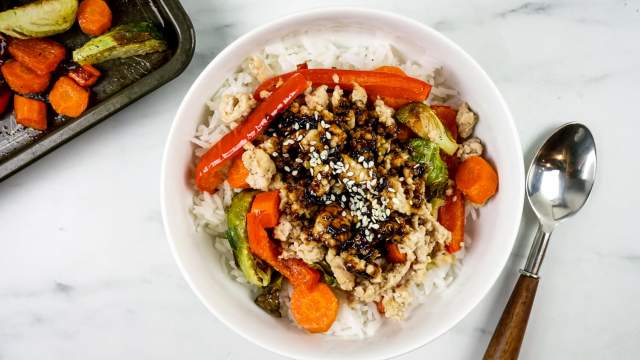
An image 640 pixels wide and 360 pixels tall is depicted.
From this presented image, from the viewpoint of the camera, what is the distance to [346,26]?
2443 millimetres

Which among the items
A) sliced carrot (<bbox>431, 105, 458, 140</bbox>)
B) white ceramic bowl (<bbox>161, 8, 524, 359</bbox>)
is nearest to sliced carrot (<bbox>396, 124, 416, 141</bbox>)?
sliced carrot (<bbox>431, 105, 458, 140</bbox>)

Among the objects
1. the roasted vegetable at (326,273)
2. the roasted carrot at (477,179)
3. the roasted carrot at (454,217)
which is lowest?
the roasted vegetable at (326,273)

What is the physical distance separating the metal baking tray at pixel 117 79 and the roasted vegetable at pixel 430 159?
104 cm

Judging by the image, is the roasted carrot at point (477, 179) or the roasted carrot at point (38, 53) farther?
the roasted carrot at point (38, 53)

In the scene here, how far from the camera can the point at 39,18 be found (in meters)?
2.65

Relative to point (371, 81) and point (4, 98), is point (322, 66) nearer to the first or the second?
point (371, 81)

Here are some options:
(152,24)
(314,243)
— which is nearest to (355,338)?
(314,243)

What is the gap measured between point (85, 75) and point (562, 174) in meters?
2.20

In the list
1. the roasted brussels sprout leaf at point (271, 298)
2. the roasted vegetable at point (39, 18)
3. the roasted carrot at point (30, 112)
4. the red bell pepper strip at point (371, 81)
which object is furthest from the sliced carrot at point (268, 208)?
the roasted vegetable at point (39, 18)

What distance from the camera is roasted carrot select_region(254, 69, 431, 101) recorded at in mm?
2350

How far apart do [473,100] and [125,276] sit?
5.75 feet

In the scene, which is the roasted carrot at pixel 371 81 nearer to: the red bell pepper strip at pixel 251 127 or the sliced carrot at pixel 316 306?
the red bell pepper strip at pixel 251 127

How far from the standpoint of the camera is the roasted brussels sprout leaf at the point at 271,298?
2.45 meters

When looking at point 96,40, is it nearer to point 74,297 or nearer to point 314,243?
point 74,297
